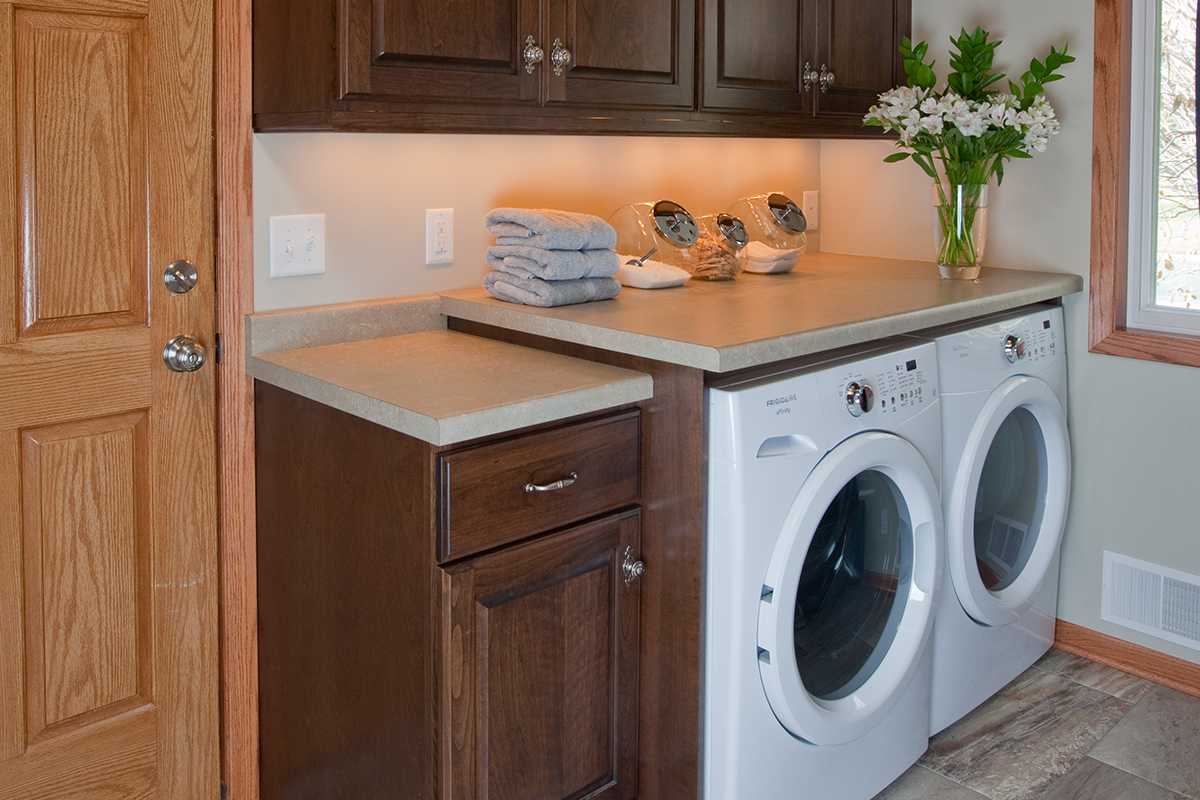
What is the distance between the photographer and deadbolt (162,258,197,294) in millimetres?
1786

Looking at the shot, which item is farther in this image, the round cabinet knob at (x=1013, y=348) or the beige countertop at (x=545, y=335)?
the round cabinet knob at (x=1013, y=348)

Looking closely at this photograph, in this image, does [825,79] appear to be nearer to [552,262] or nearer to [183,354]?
[552,262]

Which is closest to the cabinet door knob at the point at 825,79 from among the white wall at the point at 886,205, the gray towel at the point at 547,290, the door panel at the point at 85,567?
the white wall at the point at 886,205

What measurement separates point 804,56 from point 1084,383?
1.04 metres

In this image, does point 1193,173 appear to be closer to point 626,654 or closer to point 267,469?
point 626,654

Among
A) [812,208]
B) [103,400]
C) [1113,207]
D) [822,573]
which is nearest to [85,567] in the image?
[103,400]

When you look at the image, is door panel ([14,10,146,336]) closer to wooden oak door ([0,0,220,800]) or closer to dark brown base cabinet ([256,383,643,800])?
wooden oak door ([0,0,220,800])

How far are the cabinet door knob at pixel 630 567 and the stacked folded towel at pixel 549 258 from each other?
502 millimetres

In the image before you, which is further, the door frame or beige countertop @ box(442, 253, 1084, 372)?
the door frame

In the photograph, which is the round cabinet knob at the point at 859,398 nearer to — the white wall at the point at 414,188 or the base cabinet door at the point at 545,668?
the base cabinet door at the point at 545,668

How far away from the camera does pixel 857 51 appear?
2531mm

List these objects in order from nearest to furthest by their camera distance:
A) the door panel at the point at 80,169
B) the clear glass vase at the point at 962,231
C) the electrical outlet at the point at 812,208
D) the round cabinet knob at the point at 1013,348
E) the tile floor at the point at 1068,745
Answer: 1. the door panel at the point at 80,169
2. the tile floor at the point at 1068,745
3. the round cabinet knob at the point at 1013,348
4. the clear glass vase at the point at 962,231
5. the electrical outlet at the point at 812,208

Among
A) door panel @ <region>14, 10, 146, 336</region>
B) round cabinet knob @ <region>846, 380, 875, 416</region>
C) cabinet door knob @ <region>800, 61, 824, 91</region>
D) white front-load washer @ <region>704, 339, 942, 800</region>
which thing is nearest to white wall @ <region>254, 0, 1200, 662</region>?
door panel @ <region>14, 10, 146, 336</region>

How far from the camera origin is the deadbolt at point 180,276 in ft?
5.86
